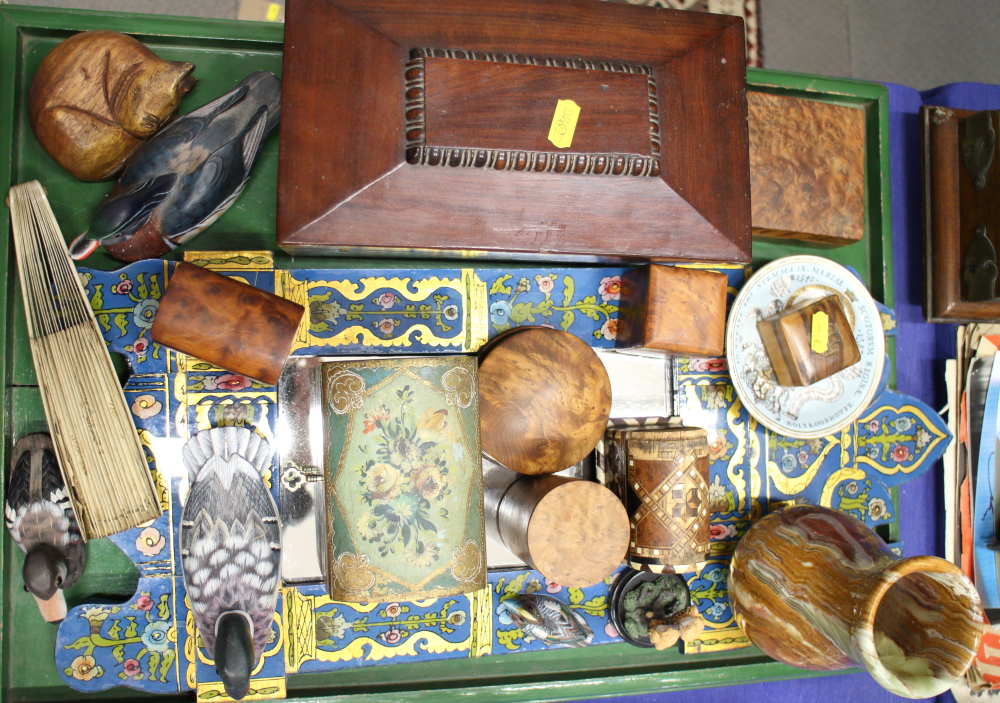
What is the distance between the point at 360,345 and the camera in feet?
4.38

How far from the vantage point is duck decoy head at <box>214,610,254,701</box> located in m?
1.14

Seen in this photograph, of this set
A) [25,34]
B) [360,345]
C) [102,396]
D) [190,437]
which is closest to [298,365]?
[360,345]

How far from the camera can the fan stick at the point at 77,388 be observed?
1228 millimetres

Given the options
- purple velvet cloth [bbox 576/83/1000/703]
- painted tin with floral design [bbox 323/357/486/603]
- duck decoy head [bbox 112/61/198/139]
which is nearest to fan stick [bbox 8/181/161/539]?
duck decoy head [bbox 112/61/198/139]

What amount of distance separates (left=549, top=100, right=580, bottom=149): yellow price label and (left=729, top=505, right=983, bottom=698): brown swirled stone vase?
2.86ft

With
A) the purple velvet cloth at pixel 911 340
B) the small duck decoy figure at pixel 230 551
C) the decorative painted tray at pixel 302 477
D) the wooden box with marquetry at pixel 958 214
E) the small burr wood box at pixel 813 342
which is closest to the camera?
the small duck decoy figure at pixel 230 551

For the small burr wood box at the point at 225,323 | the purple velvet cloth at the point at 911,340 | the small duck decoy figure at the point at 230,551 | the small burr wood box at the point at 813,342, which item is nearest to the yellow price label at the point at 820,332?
the small burr wood box at the point at 813,342

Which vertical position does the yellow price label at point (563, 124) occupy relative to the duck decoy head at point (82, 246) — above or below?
above

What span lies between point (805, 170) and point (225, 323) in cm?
132

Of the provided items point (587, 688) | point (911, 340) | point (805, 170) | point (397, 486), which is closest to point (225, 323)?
point (397, 486)

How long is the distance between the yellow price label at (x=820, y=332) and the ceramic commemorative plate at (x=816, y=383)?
10 cm

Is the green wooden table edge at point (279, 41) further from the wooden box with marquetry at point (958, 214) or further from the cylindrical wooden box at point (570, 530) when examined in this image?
the cylindrical wooden box at point (570, 530)

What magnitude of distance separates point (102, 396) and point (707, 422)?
1.28m

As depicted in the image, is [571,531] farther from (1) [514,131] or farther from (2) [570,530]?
(1) [514,131]
